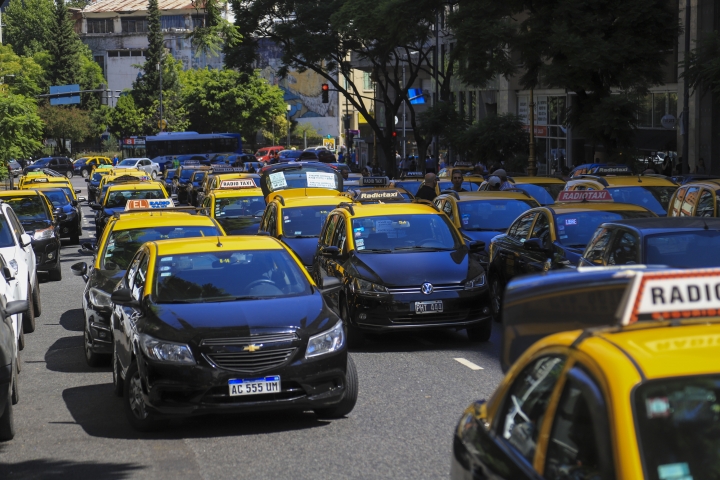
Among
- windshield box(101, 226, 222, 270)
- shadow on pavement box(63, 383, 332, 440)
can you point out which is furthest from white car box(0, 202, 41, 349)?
shadow on pavement box(63, 383, 332, 440)

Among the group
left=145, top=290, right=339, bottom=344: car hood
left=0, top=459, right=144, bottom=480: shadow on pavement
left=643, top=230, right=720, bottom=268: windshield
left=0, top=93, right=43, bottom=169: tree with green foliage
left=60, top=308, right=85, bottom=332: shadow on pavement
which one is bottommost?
left=60, top=308, right=85, bottom=332: shadow on pavement

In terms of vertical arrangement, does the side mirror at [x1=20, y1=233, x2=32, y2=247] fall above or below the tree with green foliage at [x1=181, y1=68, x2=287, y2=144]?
below

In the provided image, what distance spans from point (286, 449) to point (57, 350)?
19.7 ft

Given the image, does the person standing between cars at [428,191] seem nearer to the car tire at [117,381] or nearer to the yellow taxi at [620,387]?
the car tire at [117,381]

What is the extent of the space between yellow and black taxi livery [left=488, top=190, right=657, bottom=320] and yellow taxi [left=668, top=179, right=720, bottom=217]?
1.33m

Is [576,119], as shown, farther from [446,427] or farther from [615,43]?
[446,427]

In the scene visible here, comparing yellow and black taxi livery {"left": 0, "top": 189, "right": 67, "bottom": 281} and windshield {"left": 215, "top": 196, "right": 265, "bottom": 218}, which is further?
windshield {"left": 215, "top": 196, "right": 265, "bottom": 218}

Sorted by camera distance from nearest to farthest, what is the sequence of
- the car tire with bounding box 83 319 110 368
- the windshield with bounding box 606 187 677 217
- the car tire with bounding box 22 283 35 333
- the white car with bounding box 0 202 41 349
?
the car tire with bounding box 83 319 110 368
the white car with bounding box 0 202 41 349
the car tire with bounding box 22 283 35 333
the windshield with bounding box 606 187 677 217

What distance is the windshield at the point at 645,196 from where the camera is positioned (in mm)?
17656

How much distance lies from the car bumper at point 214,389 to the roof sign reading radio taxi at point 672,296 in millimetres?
4779

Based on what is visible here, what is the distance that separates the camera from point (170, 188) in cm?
5219

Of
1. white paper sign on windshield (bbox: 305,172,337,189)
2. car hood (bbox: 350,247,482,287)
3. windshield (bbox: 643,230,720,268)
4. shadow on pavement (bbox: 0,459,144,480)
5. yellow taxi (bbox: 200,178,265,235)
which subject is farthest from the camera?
white paper sign on windshield (bbox: 305,172,337,189)

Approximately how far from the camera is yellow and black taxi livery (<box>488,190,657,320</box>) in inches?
522

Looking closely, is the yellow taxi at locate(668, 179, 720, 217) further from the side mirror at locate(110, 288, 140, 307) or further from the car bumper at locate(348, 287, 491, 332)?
the side mirror at locate(110, 288, 140, 307)
